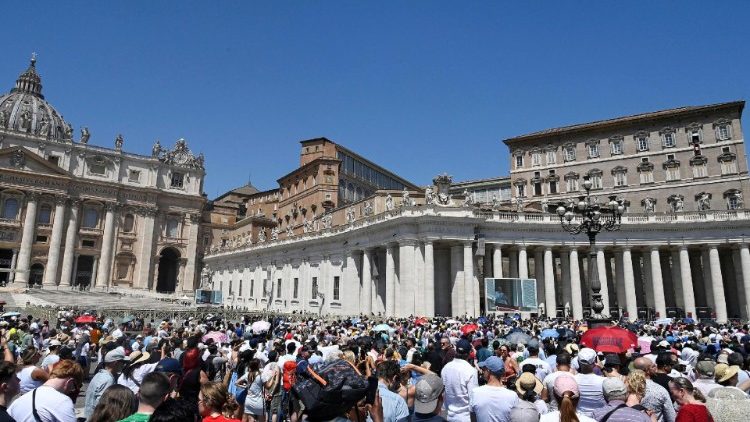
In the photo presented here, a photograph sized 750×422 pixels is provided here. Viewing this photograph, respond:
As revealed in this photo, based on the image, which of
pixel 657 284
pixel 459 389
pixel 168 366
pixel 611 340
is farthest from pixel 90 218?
pixel 459 389

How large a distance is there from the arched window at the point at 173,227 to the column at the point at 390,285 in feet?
179

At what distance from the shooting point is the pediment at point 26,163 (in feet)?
216

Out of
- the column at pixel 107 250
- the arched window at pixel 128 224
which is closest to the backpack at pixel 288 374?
the column at pixel 107 250

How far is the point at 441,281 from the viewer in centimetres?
3894

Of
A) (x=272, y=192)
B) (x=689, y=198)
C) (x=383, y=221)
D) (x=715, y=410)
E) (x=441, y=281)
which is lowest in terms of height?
(x=715, y=410)

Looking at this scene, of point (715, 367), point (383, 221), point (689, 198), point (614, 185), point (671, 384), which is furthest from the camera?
point (614, 185)

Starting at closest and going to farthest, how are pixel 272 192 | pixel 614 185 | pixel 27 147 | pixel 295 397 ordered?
pixel 295 397
pixel 614 185
pixel 27 147
pixel 272 192

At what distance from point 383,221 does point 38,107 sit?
83036 mm

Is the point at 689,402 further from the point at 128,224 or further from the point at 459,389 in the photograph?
the point at 128,224

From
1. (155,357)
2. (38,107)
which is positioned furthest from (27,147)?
(155,357)

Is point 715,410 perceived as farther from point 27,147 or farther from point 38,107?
point 38,107

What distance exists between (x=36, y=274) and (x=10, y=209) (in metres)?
10.2

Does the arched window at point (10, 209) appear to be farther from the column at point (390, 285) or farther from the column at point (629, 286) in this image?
the column at point (629, 286)

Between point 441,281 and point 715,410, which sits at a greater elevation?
point 441,281
